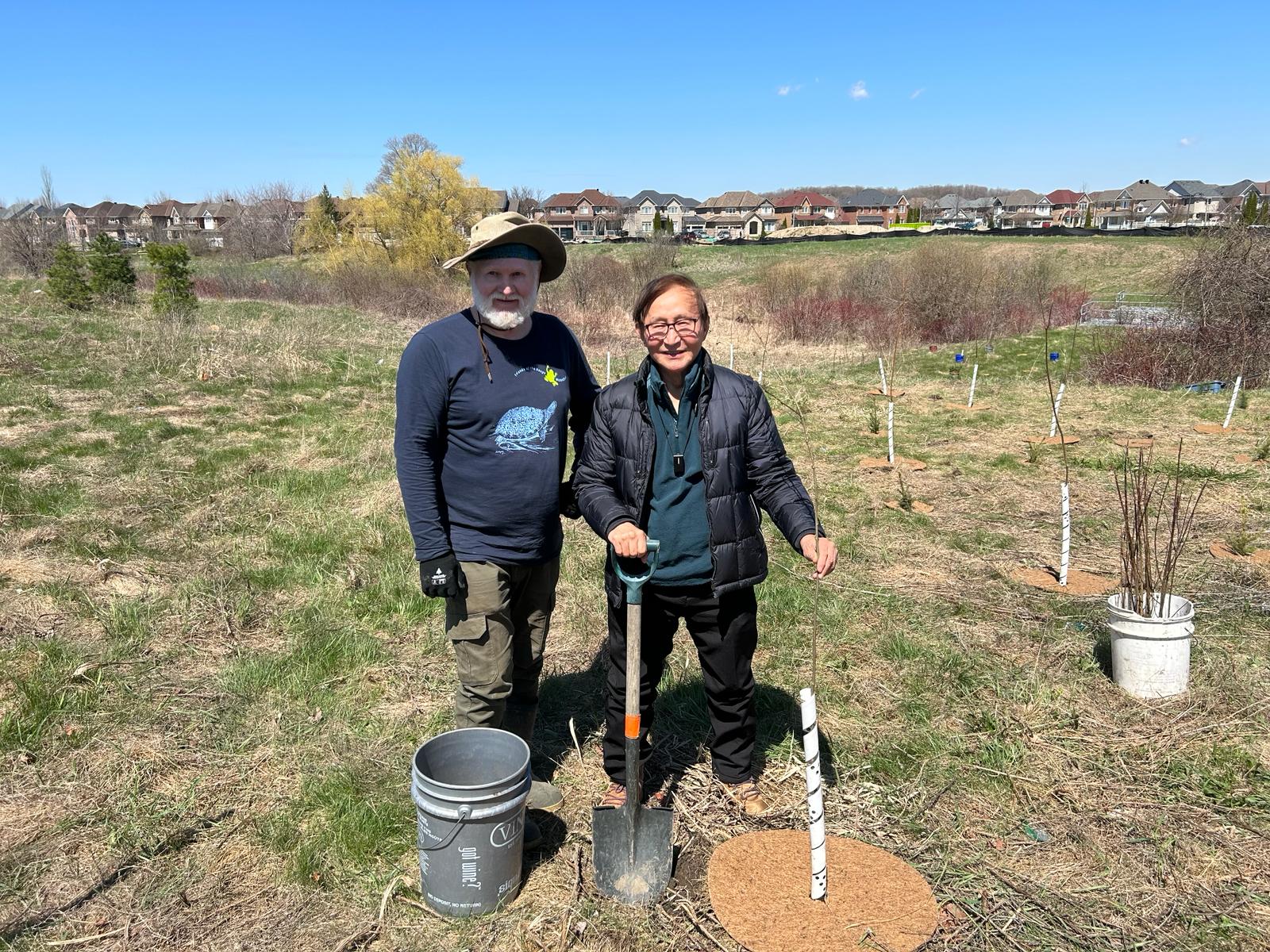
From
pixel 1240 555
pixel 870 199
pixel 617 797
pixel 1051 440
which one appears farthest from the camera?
pixel 870 199

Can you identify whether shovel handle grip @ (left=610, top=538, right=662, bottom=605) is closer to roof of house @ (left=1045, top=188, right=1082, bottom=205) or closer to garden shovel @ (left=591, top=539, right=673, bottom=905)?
garden shovel @ (left=591, top=539, right=673, bottom=905)

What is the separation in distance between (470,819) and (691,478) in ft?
4.38

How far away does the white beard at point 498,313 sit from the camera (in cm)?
283

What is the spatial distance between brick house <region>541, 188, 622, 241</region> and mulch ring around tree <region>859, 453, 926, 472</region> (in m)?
92.9

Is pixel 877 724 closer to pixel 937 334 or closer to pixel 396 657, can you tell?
pixel 396 657

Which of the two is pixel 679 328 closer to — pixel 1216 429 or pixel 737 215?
pixel 1216 429

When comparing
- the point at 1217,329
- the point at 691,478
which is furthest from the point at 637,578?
the point at 1217,329

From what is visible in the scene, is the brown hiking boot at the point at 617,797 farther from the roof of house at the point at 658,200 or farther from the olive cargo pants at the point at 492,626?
the roof of house at the point at 658,200

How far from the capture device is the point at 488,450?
2910mm

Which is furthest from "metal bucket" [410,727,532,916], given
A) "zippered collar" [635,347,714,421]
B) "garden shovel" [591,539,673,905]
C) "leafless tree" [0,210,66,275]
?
"leafless tree" [0,210,66,275]

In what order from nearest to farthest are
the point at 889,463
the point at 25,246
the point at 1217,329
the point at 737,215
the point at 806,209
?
the point at 889,463 < the point at 1217,329 < the point at 25,246 < the point at 806,209 < the point at 737,215

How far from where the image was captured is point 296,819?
3.26 meters

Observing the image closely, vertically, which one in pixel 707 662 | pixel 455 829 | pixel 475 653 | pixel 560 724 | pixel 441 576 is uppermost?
pixel 441 576

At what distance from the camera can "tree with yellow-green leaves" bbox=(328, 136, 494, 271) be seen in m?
40.4
